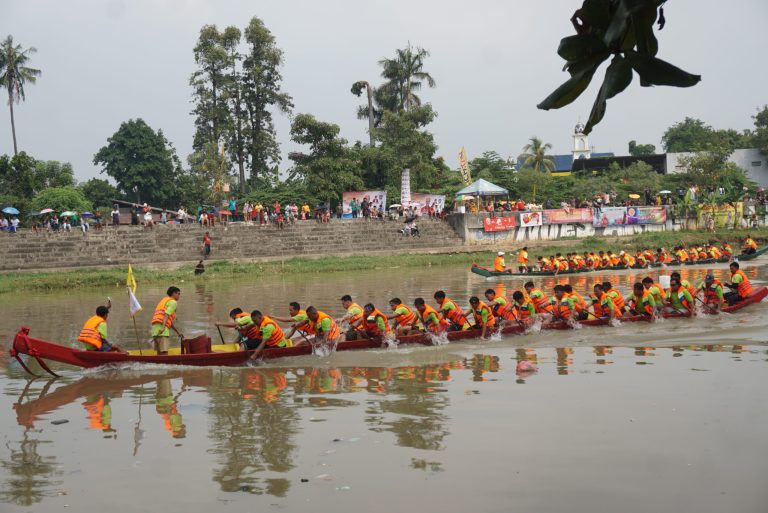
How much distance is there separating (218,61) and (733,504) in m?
35.3

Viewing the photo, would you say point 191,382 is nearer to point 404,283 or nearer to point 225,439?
point 225,439

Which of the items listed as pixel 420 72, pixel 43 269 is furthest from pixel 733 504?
pixel 420 72

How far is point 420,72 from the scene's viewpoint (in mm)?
42594

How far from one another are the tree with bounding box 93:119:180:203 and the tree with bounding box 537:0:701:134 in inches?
1760

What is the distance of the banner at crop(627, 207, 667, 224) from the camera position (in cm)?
3778

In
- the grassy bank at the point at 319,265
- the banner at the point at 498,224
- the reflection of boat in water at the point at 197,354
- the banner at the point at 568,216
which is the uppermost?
the banner at the point at 568,216

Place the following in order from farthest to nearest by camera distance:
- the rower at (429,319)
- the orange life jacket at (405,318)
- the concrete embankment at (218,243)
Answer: the concrete embankment at (218,243) → the orange life jacket at (405,318) → the rower at (429,319)

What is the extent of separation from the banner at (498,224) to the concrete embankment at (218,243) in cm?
148

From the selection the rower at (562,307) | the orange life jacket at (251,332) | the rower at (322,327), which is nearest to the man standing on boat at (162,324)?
the orange life jacket at (251,332)

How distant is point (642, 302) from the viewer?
14.8m

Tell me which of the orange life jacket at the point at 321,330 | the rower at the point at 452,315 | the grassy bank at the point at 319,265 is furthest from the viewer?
the grassy bank at the point at 319,265

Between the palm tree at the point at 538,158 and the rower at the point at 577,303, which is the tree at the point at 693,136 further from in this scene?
the rower at the point at 577,303

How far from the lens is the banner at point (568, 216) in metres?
36.2

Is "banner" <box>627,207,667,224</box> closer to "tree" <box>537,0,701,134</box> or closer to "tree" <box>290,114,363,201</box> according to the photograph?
"tree" <box>290,114,363,201</box>
